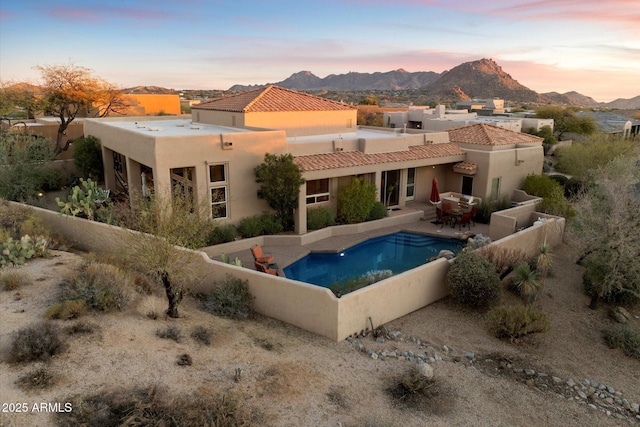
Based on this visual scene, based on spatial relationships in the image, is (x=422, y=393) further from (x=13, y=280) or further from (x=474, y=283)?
(x=13, y=280)

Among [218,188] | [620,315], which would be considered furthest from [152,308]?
[620,315]

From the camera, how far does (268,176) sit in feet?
63.3

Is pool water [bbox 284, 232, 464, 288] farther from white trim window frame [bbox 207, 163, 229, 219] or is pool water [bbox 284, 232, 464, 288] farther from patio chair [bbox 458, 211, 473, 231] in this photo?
white trim window frame [bbox 207, 163, 229, 219]

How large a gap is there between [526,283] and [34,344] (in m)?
13.4

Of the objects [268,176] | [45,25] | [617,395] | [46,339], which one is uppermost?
[45,25]

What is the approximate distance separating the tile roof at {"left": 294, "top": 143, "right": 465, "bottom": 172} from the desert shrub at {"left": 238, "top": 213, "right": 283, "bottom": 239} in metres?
2.74

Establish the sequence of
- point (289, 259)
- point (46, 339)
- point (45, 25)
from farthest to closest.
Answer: point (45, 25) < point (289, 259) < point (46, 339)

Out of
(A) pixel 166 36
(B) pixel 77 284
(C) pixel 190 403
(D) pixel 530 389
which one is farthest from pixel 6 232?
(A) pixel 166 36

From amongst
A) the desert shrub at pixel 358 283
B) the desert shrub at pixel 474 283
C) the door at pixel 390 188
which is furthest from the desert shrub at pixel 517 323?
the door at pixel 390 188

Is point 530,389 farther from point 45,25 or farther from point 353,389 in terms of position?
point 45,25

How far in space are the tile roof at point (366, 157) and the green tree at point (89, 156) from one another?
12.7m

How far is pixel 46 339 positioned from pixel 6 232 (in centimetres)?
854

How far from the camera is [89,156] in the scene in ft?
83.9

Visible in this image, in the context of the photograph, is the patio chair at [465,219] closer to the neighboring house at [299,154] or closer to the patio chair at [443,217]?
the patio chair at [443,217]
